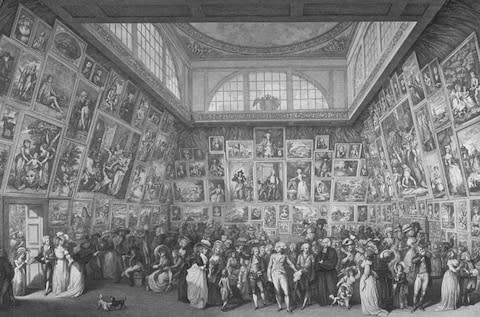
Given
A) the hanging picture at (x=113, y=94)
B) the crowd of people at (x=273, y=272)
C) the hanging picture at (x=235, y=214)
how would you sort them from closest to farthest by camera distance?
the crowd of people at (x=273, y=272) < the hanging picture at (x=113, y=94) < the hanging picture at (x=235, y=214)

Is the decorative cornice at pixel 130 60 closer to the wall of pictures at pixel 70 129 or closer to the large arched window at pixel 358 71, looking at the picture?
the wall of pictures at pixel 70 129

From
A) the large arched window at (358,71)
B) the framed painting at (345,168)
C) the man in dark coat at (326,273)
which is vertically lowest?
the man in dark coat at (326,273)

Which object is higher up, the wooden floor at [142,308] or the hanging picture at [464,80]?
the hanging picture at [464,80]

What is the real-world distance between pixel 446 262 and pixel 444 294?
31.8 inches

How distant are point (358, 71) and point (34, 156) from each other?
39.7ft

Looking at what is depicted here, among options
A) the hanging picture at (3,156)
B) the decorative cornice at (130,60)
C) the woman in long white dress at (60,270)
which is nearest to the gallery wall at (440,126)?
the decorative cornice at (130,60)

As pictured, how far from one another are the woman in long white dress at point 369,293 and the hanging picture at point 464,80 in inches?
151

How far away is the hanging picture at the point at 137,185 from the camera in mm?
14523

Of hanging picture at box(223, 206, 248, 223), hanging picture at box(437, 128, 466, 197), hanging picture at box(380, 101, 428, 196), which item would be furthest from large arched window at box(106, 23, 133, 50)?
hanging picture at box(223, 206, 248, 223)

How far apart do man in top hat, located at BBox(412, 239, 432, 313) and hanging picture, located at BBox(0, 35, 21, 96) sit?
933 centimetres

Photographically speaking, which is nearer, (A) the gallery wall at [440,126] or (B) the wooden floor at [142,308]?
(A) the gallery wall at [440,126]

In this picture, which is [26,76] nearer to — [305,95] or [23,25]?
[23,25]

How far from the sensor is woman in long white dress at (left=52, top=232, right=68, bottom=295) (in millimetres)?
9491

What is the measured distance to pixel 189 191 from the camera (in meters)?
19.2
